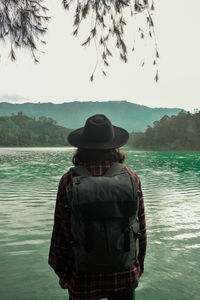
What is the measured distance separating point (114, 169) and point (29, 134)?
183 metres

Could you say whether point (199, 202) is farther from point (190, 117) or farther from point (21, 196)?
point (190, 117)

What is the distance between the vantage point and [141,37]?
3.56 meters

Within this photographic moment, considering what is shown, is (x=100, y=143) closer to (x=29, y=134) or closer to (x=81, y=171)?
(x=81, y=171)

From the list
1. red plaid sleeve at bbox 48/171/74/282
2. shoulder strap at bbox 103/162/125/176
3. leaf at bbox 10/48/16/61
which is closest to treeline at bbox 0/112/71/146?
leaf at bbox 10/48/16/61

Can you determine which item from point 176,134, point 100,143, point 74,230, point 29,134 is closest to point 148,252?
point 74,230

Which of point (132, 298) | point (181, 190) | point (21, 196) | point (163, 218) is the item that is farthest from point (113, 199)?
point (181, 190)

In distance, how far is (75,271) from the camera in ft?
6.25

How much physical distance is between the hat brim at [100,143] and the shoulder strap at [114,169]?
119mm

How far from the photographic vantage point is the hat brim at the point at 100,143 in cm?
193

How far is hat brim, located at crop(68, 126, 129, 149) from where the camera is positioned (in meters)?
1.93

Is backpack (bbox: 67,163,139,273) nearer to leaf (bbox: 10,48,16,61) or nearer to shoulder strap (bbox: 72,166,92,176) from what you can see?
shoulder strap (bbox: 72,166,92,176)

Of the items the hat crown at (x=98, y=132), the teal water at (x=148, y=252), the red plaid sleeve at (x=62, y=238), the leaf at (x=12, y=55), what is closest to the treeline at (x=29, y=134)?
the teal water at (x=148, y=252)

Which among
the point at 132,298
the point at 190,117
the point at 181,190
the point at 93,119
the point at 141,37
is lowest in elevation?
the point at 181,190

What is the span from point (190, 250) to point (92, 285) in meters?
3.99
